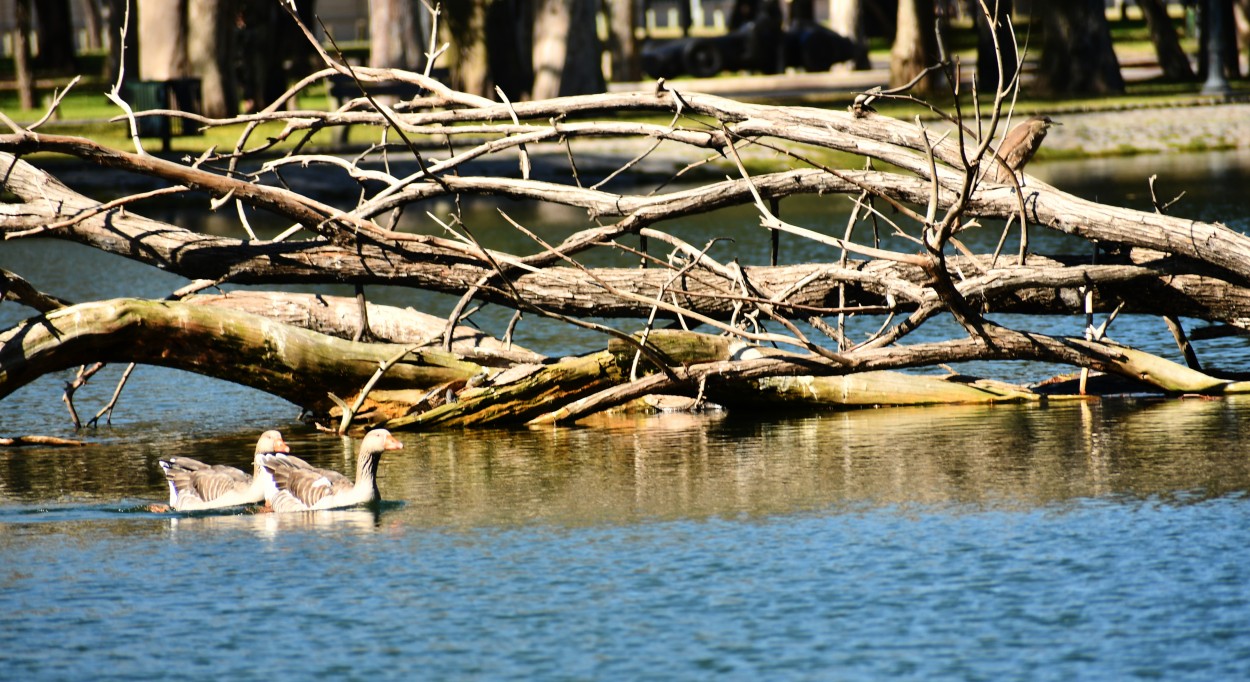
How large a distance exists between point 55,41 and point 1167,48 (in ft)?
110

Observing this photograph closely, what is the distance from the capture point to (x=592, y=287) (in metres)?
11.9

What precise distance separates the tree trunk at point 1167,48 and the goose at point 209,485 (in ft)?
131

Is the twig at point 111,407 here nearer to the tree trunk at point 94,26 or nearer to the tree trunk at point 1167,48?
the tree trunk at point 1167,48

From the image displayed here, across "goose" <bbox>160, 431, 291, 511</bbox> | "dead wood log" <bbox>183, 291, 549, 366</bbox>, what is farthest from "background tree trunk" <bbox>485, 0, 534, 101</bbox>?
"goose" <bbox>160, 431, 291, 511</bbox>

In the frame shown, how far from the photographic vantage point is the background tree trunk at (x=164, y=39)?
1383 inches

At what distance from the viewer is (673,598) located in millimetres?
7023

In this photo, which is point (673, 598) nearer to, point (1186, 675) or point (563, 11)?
point (1186, 675)

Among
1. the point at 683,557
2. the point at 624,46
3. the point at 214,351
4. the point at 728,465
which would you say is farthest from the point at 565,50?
the point at 683,557

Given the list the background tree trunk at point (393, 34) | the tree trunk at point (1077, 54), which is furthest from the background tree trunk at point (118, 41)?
the tree trunk at point (1077, 54)

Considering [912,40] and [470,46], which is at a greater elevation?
[912,40]

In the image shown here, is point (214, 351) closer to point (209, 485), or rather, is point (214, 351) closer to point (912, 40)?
point (209, 485)

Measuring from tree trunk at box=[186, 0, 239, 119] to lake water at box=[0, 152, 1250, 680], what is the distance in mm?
25127

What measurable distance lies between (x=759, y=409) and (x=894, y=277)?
1331mm

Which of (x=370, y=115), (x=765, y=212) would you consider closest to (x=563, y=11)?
(x=370, y=115)
